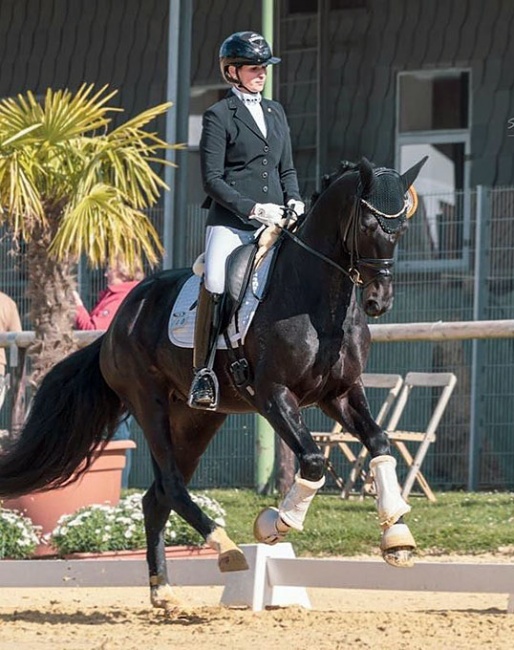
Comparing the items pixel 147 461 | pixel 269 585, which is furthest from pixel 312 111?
pixel 269 585

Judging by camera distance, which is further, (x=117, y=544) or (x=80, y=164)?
(x=80, y=164)

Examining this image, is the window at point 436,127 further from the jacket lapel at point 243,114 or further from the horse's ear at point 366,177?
the horse's ear at point 366,177

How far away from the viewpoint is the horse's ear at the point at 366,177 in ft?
22.2

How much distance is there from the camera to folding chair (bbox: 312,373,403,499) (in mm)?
12750

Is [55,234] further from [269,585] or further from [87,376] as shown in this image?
[269,585]

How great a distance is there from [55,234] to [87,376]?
118 inches

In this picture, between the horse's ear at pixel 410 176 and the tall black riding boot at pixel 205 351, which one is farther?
the tall black riding boot at pixel 205 351

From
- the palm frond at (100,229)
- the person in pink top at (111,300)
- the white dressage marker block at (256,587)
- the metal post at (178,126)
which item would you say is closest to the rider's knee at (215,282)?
the white dressage marker block at (256,587)

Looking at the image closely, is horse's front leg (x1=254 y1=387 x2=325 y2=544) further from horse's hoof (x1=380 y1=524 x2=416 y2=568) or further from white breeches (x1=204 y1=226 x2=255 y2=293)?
white breeches (x1=204 y1=226 x2=255 y2=293)

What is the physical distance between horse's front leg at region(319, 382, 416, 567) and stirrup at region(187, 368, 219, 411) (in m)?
0.56

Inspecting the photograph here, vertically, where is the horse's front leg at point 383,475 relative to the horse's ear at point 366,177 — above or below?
below

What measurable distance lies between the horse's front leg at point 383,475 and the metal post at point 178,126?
5905 mm

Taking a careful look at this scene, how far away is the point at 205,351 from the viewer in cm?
750

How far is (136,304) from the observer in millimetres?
8188
